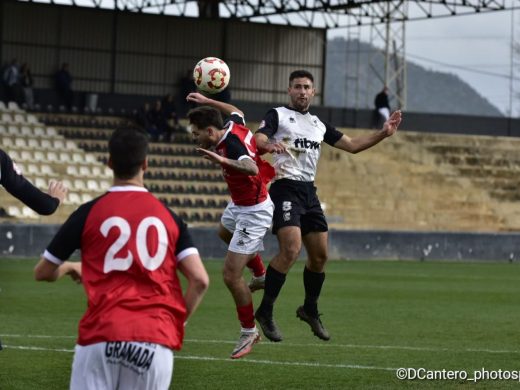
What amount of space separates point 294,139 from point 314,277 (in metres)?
1.46

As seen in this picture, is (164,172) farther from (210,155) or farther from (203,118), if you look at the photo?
(210,155)

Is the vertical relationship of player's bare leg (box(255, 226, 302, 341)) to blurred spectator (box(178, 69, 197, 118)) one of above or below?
below

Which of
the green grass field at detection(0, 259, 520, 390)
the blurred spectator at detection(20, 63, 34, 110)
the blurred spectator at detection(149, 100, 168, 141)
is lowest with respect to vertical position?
the green grass field at detection(0, 259, 520, 390)

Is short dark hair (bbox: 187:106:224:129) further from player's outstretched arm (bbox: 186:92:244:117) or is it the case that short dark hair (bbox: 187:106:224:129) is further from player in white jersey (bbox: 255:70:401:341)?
player in white jersey (bbox: 255:70:401:341)

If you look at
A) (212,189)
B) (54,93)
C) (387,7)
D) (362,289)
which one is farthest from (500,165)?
(362,289)

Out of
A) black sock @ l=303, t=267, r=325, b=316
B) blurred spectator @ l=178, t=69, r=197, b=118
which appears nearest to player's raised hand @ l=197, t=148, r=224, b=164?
black sock @ l=303, t=267, r=325, b=316

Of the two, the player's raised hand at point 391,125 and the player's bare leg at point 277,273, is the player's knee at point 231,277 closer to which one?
the player's bare leg at point 277,273

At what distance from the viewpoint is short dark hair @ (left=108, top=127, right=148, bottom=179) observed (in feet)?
20.8

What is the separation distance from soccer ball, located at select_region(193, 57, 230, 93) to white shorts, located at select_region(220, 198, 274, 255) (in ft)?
3.91

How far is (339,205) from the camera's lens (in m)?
41.1

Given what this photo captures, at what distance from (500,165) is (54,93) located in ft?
53.1

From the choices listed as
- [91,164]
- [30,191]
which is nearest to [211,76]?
[30,191]

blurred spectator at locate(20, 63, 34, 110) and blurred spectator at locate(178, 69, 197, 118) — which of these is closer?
blurred spectator at locate(20, 63, 34, 110)

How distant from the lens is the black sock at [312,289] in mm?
12664
